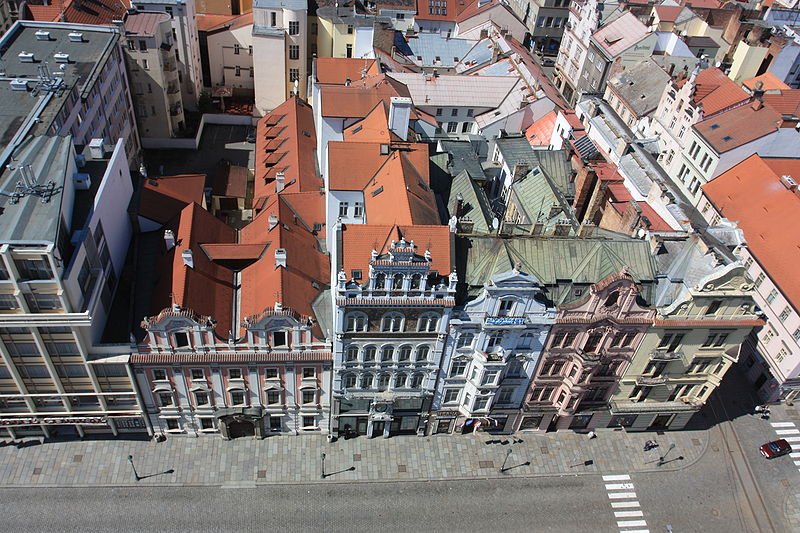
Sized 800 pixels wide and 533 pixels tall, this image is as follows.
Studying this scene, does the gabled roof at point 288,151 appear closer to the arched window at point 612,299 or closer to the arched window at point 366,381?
the arched window at point 366,381

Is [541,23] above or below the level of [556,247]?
below

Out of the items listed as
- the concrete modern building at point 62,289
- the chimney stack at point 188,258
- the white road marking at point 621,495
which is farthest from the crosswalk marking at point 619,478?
the concrete modern building at point 62,289

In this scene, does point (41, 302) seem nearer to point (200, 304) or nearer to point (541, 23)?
point (200, 304)

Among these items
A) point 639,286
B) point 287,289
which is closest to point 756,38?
point 639,286

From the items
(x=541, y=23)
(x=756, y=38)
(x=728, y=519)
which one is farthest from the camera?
(x=541, y=23)

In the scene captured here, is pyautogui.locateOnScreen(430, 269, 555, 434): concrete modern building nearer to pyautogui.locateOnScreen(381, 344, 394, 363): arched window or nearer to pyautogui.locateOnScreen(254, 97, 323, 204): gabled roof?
pyautogui.locateOnScreen(381, 344, 394, 363): arched window

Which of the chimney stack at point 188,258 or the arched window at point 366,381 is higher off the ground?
the chimney stack at point 188,258

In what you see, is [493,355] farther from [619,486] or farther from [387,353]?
[619,486]
